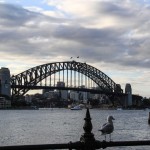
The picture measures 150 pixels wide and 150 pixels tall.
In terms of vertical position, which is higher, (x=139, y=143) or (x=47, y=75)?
(x=47, y=75)

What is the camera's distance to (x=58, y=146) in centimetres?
627

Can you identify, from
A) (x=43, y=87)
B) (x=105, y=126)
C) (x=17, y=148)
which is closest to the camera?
(x=17, y=148)

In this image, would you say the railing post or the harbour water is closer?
the railing post

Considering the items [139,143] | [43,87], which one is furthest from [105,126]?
[43,87]

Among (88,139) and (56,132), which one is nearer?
(88,139)

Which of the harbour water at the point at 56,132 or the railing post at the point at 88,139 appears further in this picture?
the harbour water at the point at 56,132

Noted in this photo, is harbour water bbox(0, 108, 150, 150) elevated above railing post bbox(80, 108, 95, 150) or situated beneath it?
situated beneath

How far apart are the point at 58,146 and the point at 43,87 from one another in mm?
173431

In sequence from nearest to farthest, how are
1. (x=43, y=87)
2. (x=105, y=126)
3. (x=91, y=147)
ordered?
1. (x=91, y=147)
2. (x=105, y=126)
3. (x=43, y=87)

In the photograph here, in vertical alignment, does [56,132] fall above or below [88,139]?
below

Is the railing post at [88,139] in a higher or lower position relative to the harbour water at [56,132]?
higher

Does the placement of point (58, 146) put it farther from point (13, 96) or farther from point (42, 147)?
point (13, 96)

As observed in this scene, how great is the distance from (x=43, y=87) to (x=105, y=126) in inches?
6537

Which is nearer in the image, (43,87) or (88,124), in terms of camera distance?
(88,124)
